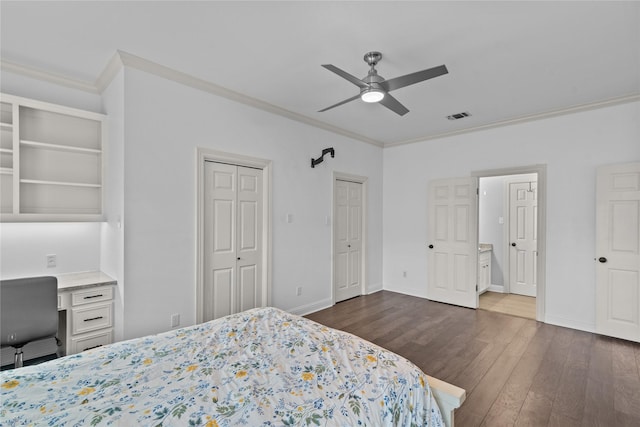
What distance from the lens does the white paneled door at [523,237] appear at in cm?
533

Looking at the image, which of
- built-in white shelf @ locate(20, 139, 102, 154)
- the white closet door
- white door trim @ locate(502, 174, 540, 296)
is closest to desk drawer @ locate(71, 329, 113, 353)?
the white closet door

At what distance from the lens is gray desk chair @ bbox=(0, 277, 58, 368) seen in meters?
2.05

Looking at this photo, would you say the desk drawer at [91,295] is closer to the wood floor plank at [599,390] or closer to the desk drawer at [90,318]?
the desk drawer at [90,318]

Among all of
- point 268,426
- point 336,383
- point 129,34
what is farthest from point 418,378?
point 129,34

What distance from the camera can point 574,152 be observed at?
3789mm

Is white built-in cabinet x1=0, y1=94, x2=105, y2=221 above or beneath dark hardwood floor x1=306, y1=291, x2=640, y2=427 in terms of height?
above

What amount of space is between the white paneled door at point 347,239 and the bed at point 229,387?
2.91m

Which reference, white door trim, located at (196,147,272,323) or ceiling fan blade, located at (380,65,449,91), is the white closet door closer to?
white door trim, located at (196,147,272,323)

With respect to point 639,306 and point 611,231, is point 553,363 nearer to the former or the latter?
point 639,306

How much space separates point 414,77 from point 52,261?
3.65 meters

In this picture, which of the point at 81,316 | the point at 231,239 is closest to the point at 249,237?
the point at 231,239

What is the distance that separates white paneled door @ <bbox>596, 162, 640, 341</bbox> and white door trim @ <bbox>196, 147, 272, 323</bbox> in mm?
3892

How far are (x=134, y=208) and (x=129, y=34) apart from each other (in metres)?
1.40

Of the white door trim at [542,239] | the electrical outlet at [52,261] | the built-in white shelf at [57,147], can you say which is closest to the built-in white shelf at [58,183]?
the built-in white shelf at [57,147]
